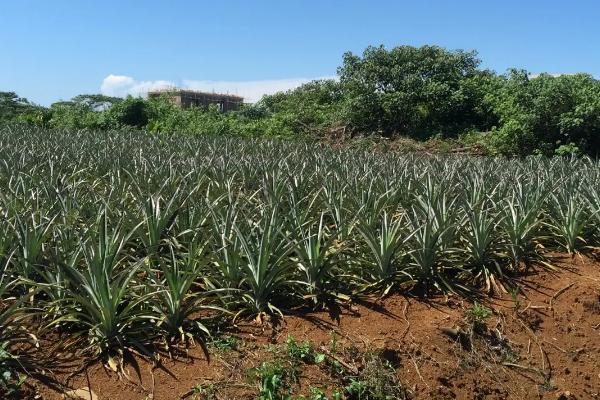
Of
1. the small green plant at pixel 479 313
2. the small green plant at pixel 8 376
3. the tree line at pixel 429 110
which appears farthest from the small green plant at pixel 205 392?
the tree line at pixel 429 110

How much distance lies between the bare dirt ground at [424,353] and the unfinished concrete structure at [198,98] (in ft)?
→ 88.5

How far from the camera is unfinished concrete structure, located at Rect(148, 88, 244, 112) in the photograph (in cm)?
3202

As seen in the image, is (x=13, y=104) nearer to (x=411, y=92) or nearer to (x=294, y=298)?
(x=411, y=92)

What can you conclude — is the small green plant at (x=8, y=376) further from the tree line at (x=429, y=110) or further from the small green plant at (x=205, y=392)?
the tree line at (x=429, y=110)

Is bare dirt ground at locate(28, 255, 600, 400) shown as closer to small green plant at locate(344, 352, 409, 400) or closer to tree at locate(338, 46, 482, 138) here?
small green plant at locate(344, 352, 409, 400)

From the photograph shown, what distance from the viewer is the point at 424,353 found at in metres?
3.26

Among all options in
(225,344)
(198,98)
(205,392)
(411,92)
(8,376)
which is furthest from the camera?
(198,98)

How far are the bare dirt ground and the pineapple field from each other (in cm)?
1

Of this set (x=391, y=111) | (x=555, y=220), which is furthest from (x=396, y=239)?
(x=391, y=111)

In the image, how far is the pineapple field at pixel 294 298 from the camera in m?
2.90

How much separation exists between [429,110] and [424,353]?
538 inches

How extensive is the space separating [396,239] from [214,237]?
3.79 ft

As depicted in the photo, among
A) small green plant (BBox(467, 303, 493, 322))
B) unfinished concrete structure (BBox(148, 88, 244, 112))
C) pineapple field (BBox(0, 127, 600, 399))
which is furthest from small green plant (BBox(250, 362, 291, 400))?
unfinished concrete structure (BBox(148, 88, 244, 112))

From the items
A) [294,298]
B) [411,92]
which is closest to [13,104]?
[411,92]
